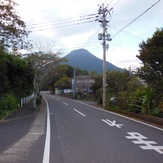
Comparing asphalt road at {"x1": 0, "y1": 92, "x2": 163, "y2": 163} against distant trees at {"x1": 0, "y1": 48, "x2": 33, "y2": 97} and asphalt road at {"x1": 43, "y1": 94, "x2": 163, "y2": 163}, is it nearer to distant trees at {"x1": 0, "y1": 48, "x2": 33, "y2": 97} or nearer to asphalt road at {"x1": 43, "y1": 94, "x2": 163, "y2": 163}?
asphalt road at {"x1": 43, "y1": 94, "x2": 163, "y2": 163}

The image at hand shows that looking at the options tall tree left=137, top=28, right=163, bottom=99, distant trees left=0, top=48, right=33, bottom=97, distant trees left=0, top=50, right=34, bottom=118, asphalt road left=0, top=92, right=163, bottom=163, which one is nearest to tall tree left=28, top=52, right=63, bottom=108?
distant trees left=0, top=48, right=33, bottom=97

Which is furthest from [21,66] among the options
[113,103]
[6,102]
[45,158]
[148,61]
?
[45,158]

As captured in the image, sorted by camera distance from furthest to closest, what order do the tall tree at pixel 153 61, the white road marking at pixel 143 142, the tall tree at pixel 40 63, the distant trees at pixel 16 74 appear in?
the tall tree at pixel 40 63 < the distant trees at pixel 16 74 < the tall tree at pixel 153 61 < the white road marking at pixel 143 142

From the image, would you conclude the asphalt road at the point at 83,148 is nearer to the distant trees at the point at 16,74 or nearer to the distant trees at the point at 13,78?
the distant trees at the point at 13,78

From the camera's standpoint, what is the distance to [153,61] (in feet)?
62.6

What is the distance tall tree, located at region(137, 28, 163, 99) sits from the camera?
18487 millimetres

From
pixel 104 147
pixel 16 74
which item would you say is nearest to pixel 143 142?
pixel 104 147

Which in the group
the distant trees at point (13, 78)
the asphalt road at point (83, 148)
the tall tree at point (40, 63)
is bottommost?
the asphalt road at point (83, 148)

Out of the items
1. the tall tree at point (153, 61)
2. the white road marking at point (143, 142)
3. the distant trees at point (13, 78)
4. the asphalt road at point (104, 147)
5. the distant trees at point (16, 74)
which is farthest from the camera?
the distant trees at point (16, 74)

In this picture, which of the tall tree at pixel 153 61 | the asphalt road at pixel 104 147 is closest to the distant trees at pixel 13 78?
the tall tree at pixel 153 61

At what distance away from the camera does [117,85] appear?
42312mm

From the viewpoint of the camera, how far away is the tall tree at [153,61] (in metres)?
18.5

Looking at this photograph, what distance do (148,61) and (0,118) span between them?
10405 millimetres

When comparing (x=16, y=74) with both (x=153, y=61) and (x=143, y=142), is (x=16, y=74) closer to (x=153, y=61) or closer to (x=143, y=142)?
(x=153, y=61)
